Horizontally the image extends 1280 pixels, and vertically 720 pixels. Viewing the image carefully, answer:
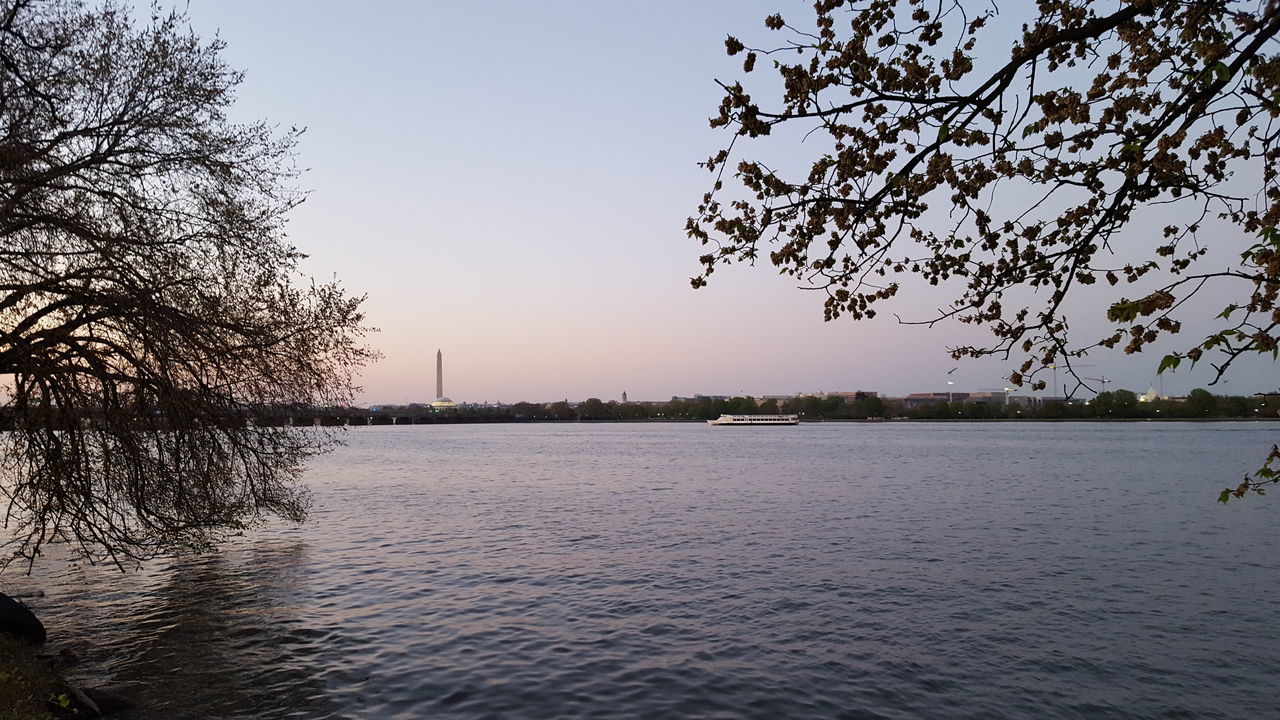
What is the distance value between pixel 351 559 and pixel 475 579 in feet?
20.9

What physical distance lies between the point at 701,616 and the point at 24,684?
45.2 feet

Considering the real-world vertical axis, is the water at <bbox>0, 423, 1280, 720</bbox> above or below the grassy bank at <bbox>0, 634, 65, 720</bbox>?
below

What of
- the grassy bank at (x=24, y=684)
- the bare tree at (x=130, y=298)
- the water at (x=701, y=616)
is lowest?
the water at (x=701, y=616)

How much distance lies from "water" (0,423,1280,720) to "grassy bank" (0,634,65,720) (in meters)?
1.25

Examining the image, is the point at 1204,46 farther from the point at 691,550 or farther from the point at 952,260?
the point at 691,550

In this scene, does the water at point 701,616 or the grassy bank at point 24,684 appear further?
the water at point 701,616

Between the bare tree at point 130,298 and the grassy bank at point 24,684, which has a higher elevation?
the bare tree at point 130,298

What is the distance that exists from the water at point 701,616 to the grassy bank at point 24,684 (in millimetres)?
1248

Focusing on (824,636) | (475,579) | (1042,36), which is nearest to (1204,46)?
(1042,36)

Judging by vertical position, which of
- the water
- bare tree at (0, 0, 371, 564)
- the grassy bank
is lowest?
the water

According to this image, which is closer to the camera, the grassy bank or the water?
the grassy bank

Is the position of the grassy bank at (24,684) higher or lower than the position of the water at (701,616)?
higher

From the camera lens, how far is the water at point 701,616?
14.2m

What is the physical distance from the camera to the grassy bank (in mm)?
10770
